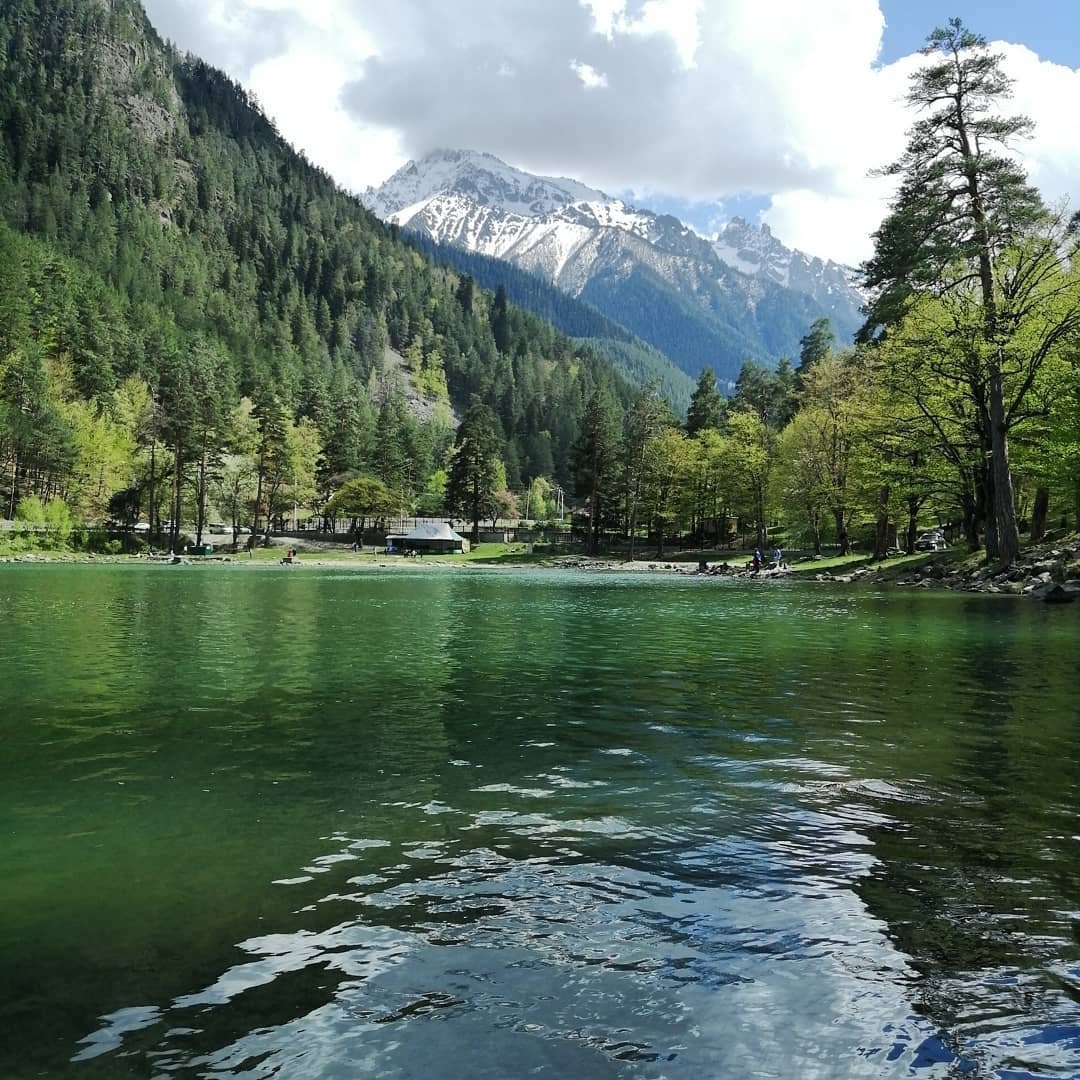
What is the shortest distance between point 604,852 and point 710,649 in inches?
586

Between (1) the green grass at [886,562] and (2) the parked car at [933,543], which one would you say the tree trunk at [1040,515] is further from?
(2) the parked car at [933,543]

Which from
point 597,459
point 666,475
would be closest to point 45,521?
point 597,459

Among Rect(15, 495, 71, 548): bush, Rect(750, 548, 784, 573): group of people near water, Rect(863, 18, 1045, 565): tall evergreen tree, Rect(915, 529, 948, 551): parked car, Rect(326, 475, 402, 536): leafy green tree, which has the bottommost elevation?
Rect(750, 548, 784, 573): group of people near water

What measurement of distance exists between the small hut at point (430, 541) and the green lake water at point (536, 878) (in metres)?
100

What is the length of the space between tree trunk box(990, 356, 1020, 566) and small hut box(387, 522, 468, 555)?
267 feet

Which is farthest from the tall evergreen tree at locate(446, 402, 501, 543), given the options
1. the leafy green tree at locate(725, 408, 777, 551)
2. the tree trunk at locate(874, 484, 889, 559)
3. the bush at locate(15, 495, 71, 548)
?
the tree trunk at locate(874, 484, 889, 559)

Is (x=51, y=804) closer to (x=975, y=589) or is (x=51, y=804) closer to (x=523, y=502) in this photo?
(x=975, y=589)

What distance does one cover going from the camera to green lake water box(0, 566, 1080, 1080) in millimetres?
4414

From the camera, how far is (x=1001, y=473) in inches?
1596

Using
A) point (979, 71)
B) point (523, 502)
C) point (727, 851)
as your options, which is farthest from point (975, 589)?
point (523, 502)

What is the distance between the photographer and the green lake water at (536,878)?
4414 millimetres

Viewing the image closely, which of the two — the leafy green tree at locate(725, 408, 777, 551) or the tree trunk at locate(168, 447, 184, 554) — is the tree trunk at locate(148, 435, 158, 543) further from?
the leafy green tree at locate(725, 408, 777, 551)

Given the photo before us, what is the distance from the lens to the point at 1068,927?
18.7 feet

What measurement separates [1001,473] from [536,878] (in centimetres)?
4088
